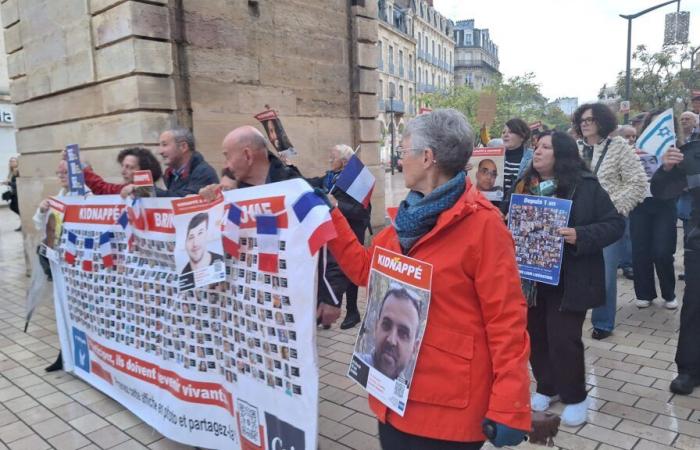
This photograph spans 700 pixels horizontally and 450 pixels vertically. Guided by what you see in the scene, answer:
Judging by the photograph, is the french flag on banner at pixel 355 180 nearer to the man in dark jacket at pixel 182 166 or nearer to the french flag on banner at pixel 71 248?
the man in dark jacket at pixel 182 166

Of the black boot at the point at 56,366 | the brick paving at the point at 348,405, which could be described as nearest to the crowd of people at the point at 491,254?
the brick paving at the point at 348,405

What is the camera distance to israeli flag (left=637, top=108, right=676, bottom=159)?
3.97 m

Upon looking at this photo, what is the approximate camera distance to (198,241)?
9.10 ft

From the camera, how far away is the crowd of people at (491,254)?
179 cm

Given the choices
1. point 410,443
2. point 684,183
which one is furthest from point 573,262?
point 684,183

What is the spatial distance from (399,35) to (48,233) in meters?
60.1

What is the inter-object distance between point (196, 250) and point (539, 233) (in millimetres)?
2081

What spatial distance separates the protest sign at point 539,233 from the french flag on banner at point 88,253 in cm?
288

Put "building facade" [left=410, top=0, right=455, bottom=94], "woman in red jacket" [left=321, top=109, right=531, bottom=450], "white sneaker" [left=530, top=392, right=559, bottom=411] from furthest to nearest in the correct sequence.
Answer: "building facade" [left=410, top=0, right=455, bottom=94] < "white sneaker" [left=530, top=392, right=559, bottom=411] < "woman in red jacket" [left=321, top=109, right=531, bottom=450]

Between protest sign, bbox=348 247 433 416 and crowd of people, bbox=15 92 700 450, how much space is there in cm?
4

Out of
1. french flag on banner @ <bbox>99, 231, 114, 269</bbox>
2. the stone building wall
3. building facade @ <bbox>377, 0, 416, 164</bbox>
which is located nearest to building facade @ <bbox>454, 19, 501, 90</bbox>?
building facade @ <bbox>377, 0, 416, 164</bbox>

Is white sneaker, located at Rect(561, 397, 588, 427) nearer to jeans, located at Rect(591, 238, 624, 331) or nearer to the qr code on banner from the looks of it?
jeans, located at Rect(591, 238, 624, 331)

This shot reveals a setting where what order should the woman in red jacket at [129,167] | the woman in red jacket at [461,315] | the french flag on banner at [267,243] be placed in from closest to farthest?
1. the woman in red jacket at [461,315]
2. the french flag on banner at [267,243]
3. the woman in red jacket at [129,167]

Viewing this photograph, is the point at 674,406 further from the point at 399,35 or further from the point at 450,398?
the point at 399,35
